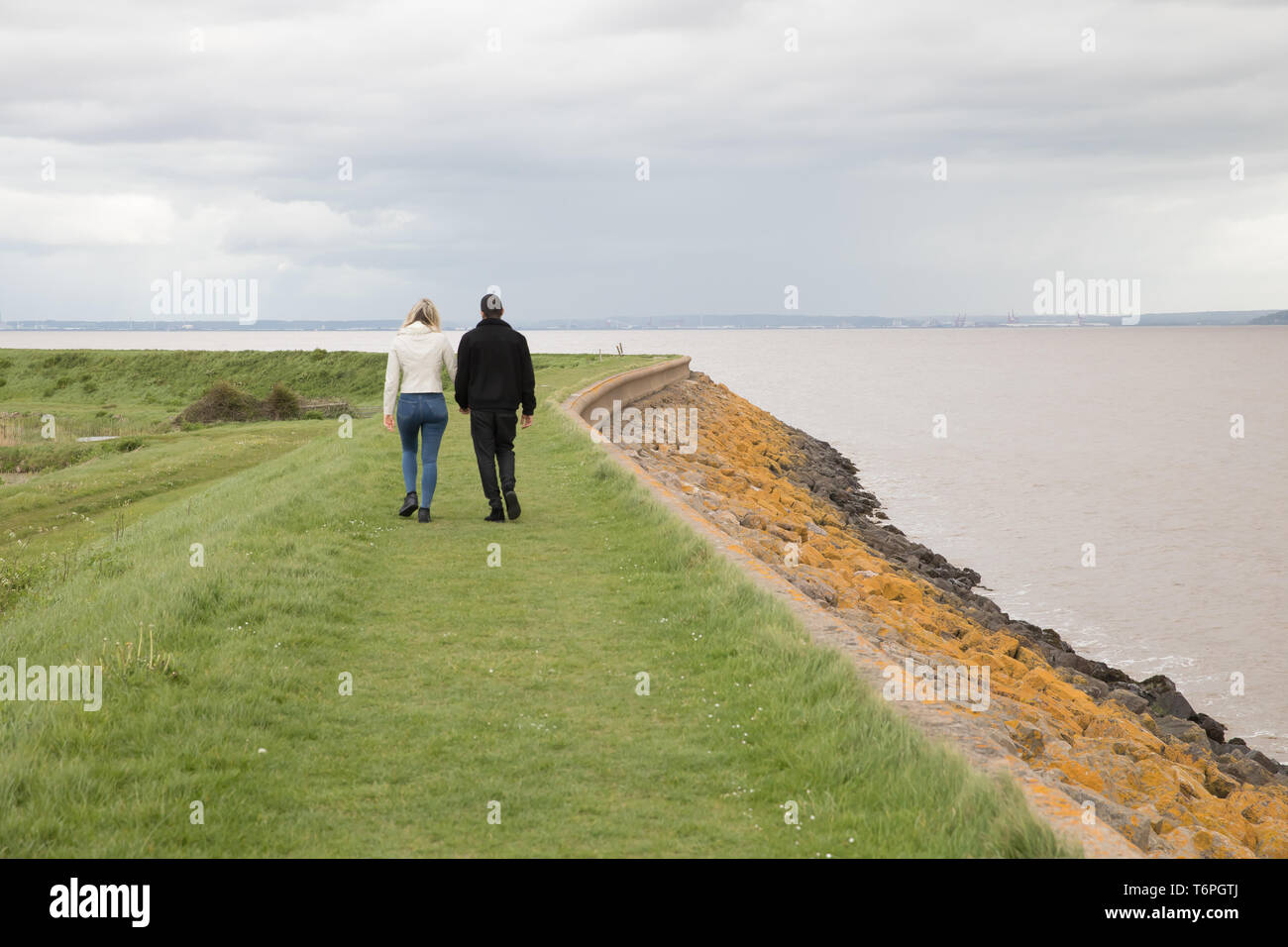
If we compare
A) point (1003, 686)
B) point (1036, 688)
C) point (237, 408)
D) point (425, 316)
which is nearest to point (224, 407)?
point (237, 408)

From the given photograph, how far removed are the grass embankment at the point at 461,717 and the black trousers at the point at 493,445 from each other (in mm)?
533

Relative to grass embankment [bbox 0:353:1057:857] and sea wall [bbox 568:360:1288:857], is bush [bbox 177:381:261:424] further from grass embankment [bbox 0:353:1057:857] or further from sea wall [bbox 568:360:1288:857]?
grass embankment [bbox 0:353:1057:857]

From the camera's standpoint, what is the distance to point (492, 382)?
11047 millimetres

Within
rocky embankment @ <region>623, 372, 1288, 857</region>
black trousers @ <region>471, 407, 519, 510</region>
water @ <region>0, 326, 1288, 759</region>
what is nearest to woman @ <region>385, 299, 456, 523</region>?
black trousers @ <region>471, 407, 519, 510</region>

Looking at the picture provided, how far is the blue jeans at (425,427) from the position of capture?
1102 centimetres

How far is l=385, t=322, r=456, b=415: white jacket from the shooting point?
10930mm

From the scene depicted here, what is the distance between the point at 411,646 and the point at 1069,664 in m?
10.2

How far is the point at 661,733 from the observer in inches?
228

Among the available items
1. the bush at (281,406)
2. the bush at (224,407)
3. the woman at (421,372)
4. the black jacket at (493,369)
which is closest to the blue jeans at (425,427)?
the woman at (421,372)

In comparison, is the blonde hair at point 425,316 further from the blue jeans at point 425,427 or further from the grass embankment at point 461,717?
the grass embankment at point 461,717

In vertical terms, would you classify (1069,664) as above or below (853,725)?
below

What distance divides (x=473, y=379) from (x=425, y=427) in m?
0.67

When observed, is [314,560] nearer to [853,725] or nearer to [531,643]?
[531,643]
